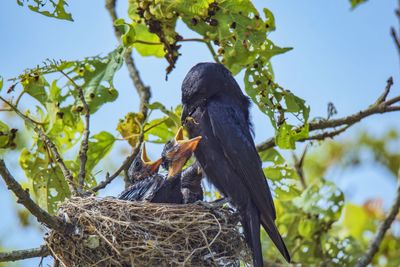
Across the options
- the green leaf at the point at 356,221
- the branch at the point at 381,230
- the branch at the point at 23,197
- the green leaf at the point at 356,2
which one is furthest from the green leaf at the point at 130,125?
the green leaf at the point at 356,221

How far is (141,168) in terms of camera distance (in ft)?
23.0

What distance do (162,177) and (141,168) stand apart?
11.9 inches

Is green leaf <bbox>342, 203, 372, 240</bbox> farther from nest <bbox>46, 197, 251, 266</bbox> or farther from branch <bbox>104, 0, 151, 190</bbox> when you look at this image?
nest <bbox>46, 197, 251, 266</bbox>

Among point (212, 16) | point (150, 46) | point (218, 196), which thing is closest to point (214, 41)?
point (212, 16)

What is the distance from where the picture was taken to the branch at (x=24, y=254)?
5508 mm

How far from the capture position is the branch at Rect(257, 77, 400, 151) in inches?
269

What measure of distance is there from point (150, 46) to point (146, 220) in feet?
5.86

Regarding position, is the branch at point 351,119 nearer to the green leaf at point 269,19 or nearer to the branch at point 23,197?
the green leaf at point 269,19

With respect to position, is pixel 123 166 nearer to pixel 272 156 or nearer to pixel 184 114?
pixel 184 114

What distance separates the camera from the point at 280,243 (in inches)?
251

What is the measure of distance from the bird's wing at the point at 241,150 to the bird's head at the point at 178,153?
0.62 feet

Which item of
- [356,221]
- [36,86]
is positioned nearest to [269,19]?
[36,86]

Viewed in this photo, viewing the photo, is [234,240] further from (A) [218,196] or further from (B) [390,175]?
(B) [390,175]

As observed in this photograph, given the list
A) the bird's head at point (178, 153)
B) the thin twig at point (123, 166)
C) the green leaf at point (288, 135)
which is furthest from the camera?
the bird's head at point (178, 153)
